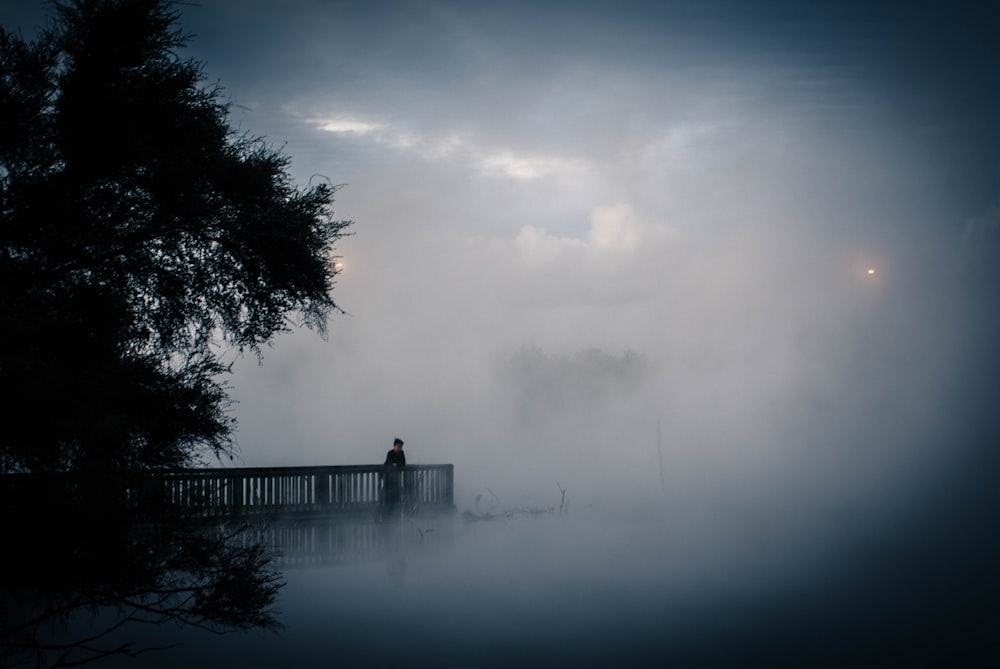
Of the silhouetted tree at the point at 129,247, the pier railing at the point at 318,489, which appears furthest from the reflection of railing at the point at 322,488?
the silhouetted tree at the point at 129,247

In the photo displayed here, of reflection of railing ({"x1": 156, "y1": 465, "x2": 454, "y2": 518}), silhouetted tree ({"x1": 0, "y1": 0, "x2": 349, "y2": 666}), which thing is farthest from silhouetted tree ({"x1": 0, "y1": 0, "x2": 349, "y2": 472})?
reflection of railing ({"x1": 156, "y1": 465, "x2": 454, "y2": 518})

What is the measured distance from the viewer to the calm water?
1076 cm

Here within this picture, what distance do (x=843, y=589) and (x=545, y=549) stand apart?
6540 mm

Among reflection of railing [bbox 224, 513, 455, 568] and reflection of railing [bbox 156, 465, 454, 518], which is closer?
reflection of railing [bbox 156, 465, 454, 518]

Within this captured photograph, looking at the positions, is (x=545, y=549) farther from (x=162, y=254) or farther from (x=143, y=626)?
(x=162, y=254)

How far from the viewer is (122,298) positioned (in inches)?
314

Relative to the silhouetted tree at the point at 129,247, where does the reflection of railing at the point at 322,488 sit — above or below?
below

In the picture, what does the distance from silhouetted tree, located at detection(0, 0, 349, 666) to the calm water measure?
3.16m

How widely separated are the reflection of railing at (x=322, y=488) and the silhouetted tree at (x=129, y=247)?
461 cm

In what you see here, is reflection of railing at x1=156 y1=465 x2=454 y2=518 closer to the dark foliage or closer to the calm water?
the calm water

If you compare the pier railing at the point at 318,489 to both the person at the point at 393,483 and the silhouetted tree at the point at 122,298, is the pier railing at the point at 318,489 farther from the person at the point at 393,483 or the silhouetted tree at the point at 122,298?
the silhouetted tree at the point at 122,298

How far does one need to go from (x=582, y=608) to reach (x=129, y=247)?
9.37 metres

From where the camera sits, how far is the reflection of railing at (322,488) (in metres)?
14.2

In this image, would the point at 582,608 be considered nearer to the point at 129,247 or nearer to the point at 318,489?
the point at 318,489
